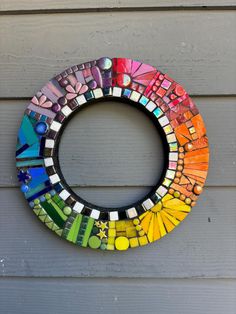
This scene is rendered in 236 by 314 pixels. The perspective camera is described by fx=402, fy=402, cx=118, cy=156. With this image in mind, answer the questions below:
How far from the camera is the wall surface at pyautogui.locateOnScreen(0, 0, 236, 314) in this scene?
Result: 0.90m

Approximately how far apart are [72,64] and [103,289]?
0.51 m

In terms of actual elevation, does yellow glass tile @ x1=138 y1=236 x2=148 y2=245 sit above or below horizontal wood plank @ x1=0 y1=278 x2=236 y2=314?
above

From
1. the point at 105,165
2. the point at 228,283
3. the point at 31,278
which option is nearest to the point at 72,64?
the point at 105,165

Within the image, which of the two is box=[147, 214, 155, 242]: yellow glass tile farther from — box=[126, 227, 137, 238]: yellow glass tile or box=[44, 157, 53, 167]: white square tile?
box=[44, 157, 53, 167]: white square tile

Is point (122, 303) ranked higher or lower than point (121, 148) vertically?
lower

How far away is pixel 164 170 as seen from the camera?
2.87 ft

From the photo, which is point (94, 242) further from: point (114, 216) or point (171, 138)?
point (171, 138)

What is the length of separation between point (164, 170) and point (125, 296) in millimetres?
300

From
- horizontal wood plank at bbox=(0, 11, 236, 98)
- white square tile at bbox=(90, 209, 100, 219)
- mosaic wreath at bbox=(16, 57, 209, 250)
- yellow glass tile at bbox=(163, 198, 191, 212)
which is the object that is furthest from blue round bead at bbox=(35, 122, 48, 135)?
yellow glass tile at bbox=(163, 198, 191, 212)

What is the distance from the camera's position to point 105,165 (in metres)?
0.91

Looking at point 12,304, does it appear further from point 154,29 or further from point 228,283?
point 154,29

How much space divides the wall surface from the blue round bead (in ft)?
0.21

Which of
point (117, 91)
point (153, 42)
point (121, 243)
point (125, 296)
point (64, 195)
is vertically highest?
point (153, 42)

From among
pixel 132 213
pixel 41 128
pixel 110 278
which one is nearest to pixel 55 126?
pixel 41 128
